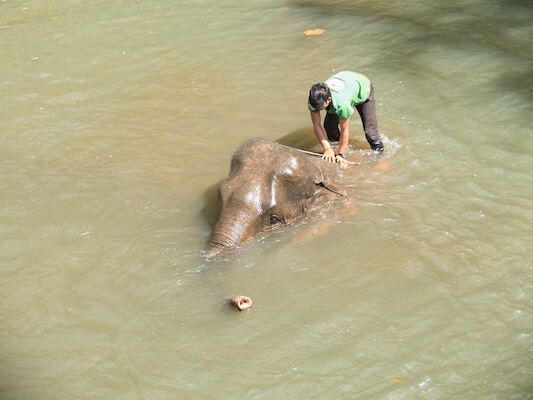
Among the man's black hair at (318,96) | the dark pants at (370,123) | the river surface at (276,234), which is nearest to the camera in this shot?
the river surface at (276,234)

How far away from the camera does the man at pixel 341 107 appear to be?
23.0 feet

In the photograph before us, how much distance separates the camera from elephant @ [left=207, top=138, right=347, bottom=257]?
6168 mm

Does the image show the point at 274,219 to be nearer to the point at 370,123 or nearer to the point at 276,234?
the point at 276,234

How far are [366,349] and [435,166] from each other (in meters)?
3.23

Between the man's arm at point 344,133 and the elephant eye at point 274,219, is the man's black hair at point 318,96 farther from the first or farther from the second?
the elephant eye at point 274,219

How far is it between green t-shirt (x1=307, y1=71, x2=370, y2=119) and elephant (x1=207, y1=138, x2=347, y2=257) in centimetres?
75

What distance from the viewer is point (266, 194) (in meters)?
6.32

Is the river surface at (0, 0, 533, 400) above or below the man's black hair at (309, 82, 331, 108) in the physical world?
below

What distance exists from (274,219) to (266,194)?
30 centimetres

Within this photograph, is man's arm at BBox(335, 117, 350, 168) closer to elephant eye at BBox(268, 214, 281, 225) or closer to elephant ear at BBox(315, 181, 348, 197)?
elephant ear at BBox(315, 181, 348, 197)

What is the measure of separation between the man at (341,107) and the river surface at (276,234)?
319mm

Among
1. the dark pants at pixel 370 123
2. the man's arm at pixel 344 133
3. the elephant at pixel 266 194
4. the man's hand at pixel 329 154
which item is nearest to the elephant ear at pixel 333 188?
the elephant at pixel 266 194

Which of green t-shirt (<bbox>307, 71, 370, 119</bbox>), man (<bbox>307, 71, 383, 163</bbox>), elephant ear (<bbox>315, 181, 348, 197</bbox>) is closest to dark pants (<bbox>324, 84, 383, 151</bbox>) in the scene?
man (<bbox>307, 71, 383, 163</bbox>)

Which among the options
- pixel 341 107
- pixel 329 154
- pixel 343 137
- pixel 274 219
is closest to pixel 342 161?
pixel 329 154
